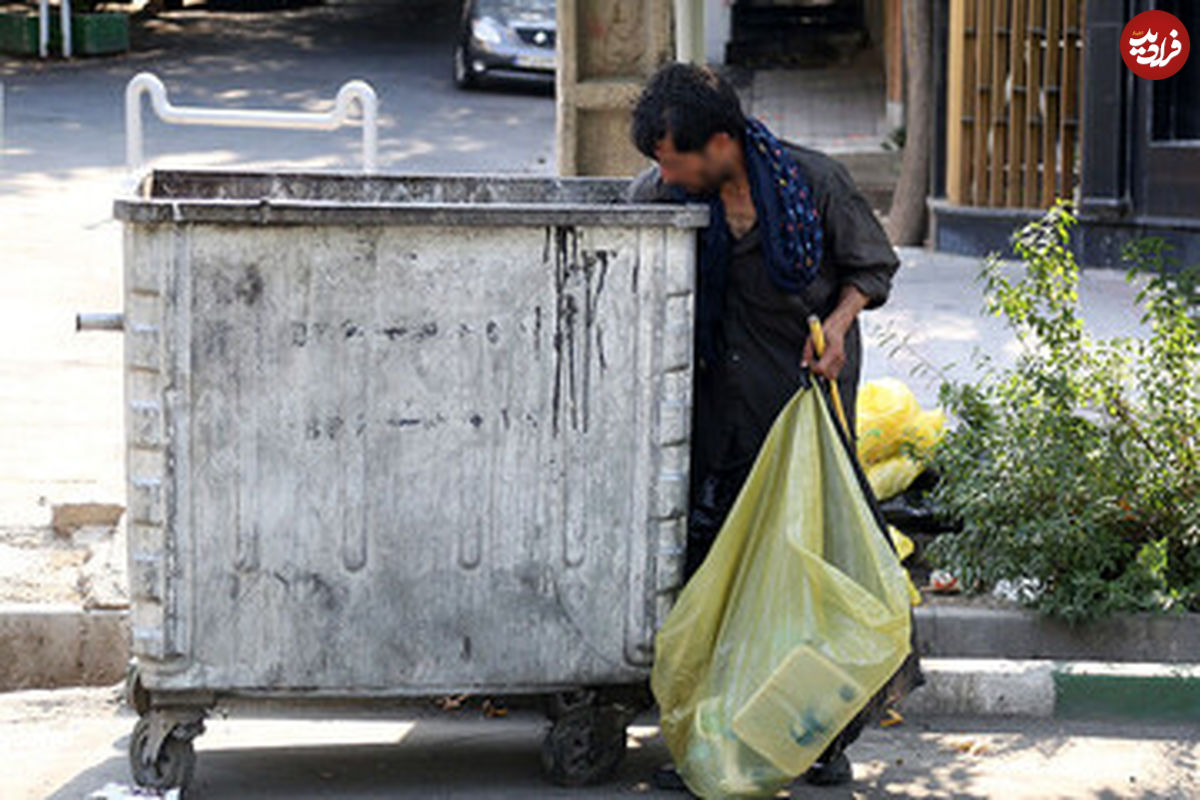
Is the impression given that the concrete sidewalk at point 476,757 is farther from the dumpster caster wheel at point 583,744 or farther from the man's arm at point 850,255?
the man's arm at point 850,255

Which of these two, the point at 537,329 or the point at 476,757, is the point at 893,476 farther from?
the point at 537,329

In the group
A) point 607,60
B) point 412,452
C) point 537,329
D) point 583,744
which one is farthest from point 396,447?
point 607,60

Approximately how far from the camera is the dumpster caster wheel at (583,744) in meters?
5.15

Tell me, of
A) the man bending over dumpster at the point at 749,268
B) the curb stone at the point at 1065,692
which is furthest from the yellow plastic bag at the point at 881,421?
the man bending over dumpster at the point at 749,268

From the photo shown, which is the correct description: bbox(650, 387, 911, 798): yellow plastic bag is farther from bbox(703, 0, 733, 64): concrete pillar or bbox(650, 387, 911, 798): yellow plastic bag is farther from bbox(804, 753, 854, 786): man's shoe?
bbox(703, 0, 733, 64): concrete pillar

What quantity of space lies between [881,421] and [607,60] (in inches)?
84.8

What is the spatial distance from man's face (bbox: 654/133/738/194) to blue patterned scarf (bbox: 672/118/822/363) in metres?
0.05

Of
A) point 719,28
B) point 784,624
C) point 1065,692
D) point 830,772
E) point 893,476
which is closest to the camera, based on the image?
point 784,624

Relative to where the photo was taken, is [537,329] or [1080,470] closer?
[537,329]

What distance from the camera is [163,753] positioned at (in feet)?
16.3

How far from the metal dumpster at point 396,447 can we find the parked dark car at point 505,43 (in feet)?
57.8

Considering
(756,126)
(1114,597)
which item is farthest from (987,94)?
(756,126)

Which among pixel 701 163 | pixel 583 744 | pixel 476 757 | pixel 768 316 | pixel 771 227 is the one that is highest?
pixel 701 163

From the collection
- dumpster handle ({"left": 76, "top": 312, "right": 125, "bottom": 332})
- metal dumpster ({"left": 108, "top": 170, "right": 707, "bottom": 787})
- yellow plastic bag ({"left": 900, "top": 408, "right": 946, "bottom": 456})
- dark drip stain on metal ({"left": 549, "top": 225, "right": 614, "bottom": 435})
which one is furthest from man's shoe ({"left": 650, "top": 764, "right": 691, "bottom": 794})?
yellow plastic bag ({"left": 900, "top": 408, "right": 946, "bottom": 456})
